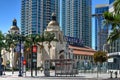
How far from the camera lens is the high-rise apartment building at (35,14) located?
175 meters

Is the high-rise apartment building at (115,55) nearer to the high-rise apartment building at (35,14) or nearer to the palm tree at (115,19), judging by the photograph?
the palm tree at (115,19)

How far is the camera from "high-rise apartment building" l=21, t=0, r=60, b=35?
175375 mm

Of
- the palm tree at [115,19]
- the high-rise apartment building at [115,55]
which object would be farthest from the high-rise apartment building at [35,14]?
the palm tree at [115,19]

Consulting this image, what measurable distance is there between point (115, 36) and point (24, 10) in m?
147

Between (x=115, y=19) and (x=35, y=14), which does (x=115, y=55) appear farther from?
(x=35, y=14)

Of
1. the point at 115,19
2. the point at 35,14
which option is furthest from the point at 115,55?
the point at 35,14

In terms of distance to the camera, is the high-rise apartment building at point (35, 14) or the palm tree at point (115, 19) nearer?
the palm tree at point (115, 19)

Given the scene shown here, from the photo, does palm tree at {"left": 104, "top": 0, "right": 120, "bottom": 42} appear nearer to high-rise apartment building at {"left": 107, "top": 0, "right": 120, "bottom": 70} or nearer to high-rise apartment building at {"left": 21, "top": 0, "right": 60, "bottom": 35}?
high-rise apartment building at {"left": 107, "top": 0, "right": 120, "bottom": 70}

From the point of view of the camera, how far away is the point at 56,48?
142 meters

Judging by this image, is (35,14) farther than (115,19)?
Yes

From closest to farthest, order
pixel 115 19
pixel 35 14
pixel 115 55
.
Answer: pixel 115 19 < pixel 115 55 < pixel 35 14

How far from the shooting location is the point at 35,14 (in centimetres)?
17450

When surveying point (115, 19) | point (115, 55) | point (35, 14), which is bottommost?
point (115, 55)

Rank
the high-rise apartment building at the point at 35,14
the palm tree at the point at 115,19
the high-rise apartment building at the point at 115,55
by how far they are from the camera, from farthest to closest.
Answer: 1. the high-rise apartment building at the point at 35,14
2. the high-rise apartment building at the point at 115,55
3. the palm tree at the point at 115,19
